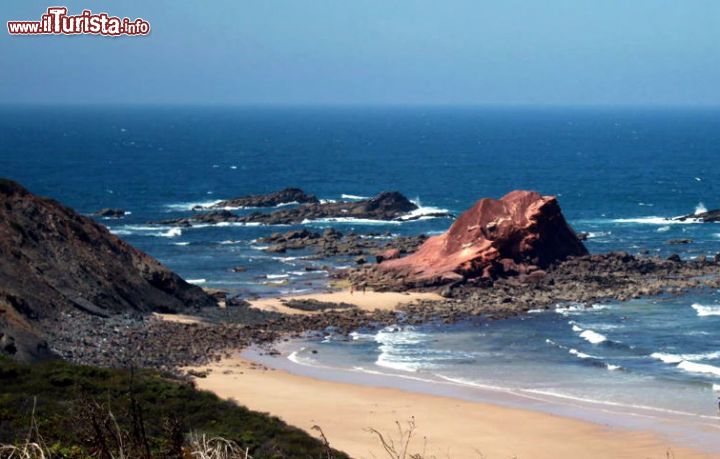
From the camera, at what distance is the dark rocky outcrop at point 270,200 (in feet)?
333

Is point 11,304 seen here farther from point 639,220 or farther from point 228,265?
point 639,220

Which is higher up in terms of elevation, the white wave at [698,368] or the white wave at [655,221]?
the white wave at [655,221]

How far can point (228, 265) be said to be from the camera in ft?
232

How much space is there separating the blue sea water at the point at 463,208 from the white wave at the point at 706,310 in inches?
6.3

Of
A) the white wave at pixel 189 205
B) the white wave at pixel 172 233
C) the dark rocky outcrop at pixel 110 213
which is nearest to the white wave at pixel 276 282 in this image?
the white wave at pixel 172 233

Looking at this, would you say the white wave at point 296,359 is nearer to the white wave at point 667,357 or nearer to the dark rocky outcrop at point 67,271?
the dark rocky outcrop at point 67,271

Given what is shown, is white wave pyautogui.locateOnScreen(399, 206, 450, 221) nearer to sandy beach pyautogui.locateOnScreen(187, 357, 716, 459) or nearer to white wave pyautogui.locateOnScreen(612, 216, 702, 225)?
white wave pyautogui.locateOnScreen(612, 216, 702, 225)

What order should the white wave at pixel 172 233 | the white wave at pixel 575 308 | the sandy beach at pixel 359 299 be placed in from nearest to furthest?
1. the white wave at pixel 575 308
2. the sandy beach at pixel 359 299
3. the white wave at pixel 172 233

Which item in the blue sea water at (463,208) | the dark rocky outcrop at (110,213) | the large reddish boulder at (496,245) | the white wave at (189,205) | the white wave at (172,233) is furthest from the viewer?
the white wave at (189,205)

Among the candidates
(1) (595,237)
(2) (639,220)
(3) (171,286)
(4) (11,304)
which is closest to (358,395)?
(4) (11,304)

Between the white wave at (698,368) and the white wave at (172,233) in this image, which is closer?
the white wave at (698,368)

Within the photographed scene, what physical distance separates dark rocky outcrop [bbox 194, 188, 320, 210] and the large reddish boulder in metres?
36.9

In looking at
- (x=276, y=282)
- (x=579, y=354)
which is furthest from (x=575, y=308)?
(x=276, y=282)

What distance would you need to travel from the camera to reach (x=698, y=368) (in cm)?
4400
